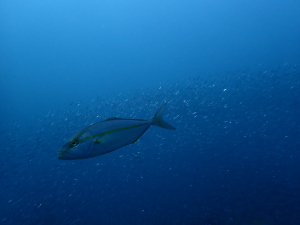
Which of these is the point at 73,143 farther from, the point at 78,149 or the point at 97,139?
the point at 97,139

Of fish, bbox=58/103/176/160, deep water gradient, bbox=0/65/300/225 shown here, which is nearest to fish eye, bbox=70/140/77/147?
fish, bbox=58/103/176/160

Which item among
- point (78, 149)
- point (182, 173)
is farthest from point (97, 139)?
point (182, 173)

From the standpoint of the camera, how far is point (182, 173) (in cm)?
670

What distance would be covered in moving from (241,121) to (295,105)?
2693 mm

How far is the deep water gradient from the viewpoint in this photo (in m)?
5.23

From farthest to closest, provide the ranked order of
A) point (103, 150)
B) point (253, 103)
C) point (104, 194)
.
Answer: point (253, 103)
point (104, 194)
point (103, 150)

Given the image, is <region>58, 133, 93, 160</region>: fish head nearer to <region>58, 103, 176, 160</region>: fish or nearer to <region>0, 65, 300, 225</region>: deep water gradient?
<region>58, 103, 176, 160</region>: fish

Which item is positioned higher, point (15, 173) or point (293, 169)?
point (15, 173)

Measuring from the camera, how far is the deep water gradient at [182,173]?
5230 mm

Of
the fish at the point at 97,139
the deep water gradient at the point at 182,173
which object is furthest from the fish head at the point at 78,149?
the deep water gradient at the point at 182,173

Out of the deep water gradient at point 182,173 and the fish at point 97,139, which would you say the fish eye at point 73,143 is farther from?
the deep water gradient at point 182,173

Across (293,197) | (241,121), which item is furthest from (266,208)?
(241,121)

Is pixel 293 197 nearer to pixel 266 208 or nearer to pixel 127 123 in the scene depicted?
pixel 266 208

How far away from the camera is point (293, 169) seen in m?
5.79
